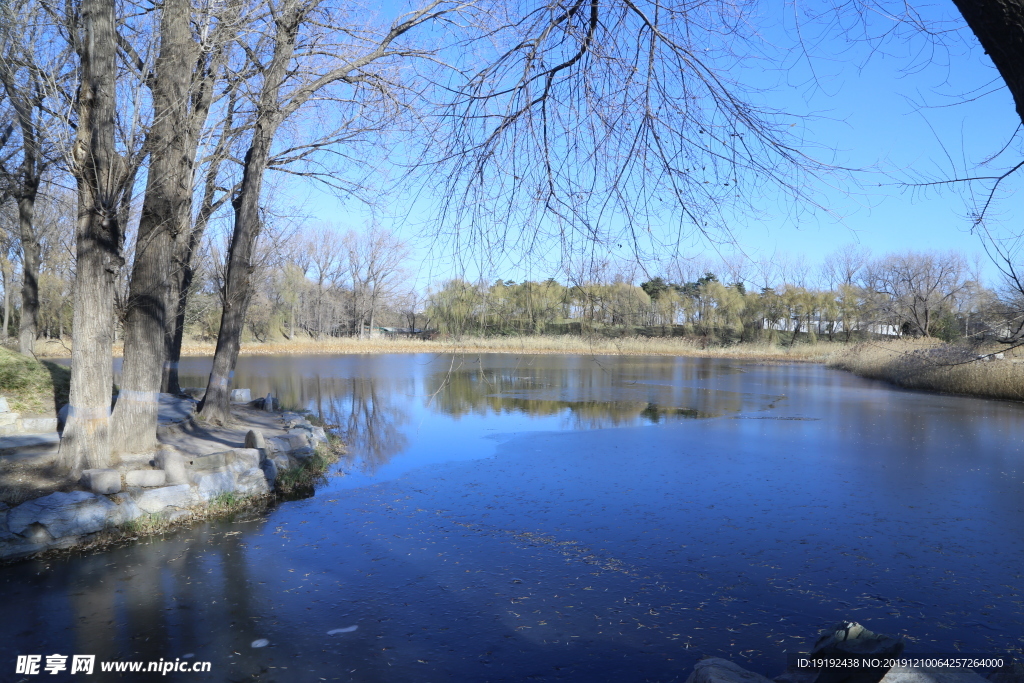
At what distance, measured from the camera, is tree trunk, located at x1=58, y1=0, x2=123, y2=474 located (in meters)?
6.47

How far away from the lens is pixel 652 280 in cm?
325

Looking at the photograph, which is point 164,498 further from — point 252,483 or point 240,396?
point 240,396

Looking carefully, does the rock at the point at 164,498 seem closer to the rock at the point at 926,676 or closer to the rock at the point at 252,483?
the rock at the point at 252,483

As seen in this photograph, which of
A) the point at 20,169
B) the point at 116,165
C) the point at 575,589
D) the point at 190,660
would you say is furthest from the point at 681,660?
the point at 20,169

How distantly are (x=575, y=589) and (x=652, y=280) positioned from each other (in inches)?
115

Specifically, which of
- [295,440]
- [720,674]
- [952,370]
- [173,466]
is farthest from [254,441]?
[952,370]

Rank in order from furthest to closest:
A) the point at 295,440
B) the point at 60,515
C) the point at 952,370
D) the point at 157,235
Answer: the point at 952,370 < the point at 295,440 < the point at 157,235 < the point at 60,515

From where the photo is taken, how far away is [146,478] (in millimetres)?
6621

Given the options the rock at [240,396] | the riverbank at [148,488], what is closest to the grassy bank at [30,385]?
the riverbank at [148,488]

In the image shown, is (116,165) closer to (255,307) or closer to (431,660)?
(431,660)

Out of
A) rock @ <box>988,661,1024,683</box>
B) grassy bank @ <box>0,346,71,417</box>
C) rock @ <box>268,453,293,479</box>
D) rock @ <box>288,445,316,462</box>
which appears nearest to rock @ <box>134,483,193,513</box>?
rock @ <box>268,453,293,479</box>

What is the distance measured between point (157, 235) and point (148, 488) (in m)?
2.96

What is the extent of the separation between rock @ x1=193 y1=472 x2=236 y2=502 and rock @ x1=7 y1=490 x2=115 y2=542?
37.7 inches

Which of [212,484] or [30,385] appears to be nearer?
[212,484]
